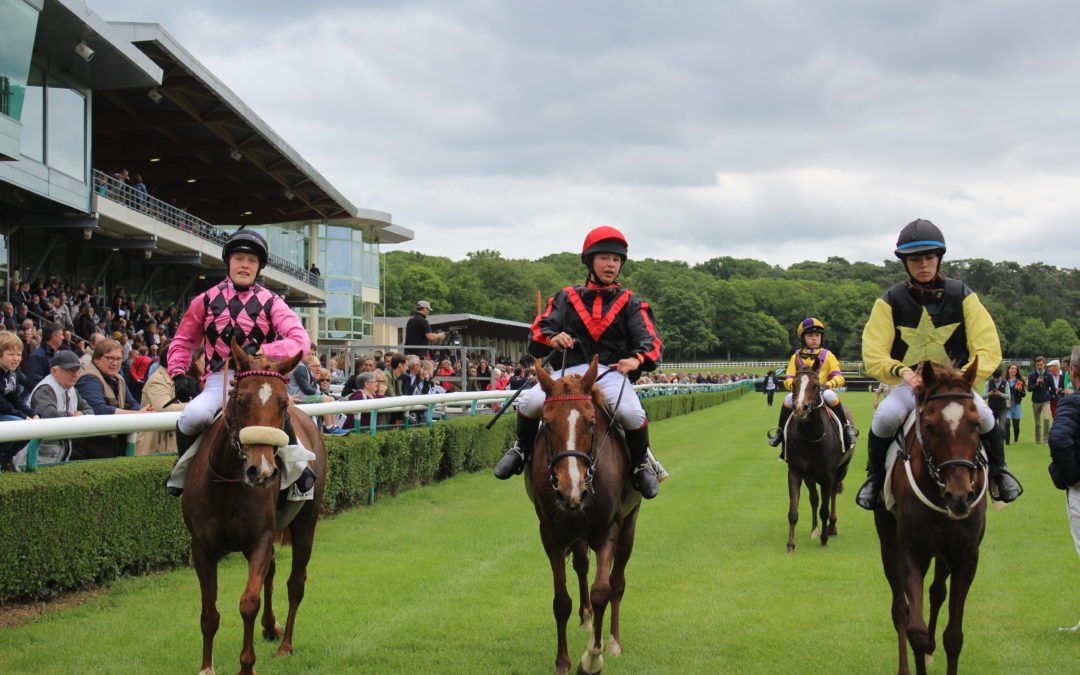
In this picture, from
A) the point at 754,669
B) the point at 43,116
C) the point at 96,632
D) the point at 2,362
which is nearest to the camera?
the point at 754,669

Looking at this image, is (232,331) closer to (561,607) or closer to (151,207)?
(561,607)

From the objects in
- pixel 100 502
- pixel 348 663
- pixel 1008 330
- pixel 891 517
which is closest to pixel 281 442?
pixel 348 663

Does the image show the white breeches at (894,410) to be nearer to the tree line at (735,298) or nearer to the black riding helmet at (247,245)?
the black riding helmet at (247,245)

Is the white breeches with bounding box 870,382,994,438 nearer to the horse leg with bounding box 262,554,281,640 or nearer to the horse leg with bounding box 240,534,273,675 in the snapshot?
the horse leg with bounding box 240,534,273,675

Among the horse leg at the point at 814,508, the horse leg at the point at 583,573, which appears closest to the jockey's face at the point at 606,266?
the horse leg at the point at 583,573

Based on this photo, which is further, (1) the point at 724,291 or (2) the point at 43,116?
(1) the point at 724,291

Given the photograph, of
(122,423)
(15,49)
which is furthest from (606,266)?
(15,49)

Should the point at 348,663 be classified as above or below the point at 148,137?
below

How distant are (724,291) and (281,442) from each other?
10312 cm

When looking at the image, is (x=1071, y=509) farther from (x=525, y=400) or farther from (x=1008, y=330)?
(x=1008, y=330)

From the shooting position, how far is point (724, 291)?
104875 mm

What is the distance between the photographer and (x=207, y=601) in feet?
14.6

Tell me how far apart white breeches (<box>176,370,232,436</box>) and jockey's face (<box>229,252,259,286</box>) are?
0.52 meters

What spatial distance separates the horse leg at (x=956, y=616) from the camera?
430cm
